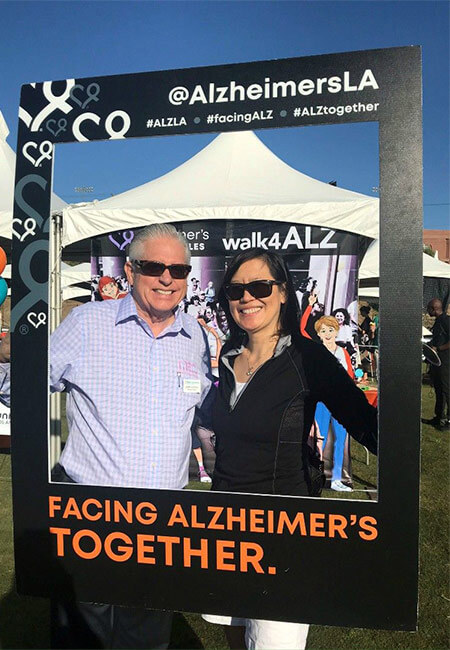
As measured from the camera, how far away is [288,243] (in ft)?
5.53

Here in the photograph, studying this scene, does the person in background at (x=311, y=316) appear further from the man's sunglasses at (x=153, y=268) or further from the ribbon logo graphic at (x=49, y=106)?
the ribbon logo graphic at (x=49, y=106)

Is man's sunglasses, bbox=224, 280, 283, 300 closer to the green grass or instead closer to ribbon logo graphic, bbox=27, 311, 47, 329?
ribbon logo graphic, bbox=27, 311, 47, 329

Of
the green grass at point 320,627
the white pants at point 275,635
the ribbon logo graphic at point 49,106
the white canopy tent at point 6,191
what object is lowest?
the green grass at point 320,627

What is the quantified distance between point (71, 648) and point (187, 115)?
1815 millimetres

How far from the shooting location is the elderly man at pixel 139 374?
175 cm

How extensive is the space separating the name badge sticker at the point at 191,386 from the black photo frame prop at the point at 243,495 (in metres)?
0.33

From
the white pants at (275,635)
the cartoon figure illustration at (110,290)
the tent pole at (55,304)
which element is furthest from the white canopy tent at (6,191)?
the white pants at (275,635)

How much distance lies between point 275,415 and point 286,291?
1.26ft

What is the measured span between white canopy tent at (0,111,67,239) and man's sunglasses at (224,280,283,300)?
643 mm

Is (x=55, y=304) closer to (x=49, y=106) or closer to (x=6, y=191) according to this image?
(x=49, y=106)

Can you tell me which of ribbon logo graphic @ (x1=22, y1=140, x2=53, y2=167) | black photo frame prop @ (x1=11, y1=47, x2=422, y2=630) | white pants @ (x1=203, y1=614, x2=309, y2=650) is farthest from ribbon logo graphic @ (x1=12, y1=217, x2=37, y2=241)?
white pants @ (x1=203, y1=614, x2=309, y2=650)

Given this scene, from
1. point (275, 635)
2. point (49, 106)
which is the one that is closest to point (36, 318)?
point (49, 106)

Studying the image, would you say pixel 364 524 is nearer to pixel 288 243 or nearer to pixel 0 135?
pixel 288 243

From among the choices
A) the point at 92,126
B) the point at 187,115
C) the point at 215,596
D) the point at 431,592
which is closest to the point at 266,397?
the point at 215,596
